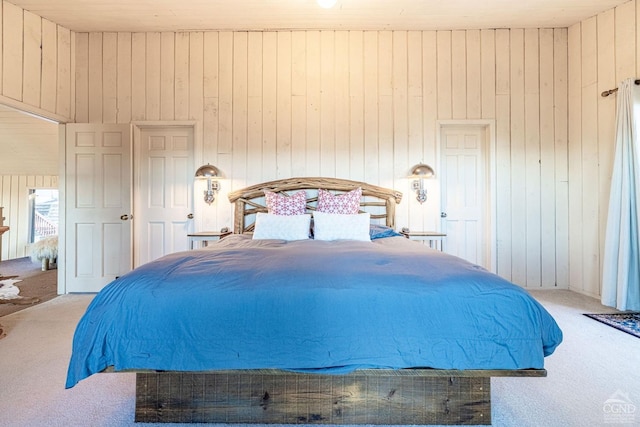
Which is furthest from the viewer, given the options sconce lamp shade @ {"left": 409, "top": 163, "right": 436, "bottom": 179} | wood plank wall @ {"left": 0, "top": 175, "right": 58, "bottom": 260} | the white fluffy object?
wood plank wall @ {"left": 0, "top": 175, "right": 58, "bottom": 260}

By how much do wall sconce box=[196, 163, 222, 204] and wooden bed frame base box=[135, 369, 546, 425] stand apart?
251 centimetres

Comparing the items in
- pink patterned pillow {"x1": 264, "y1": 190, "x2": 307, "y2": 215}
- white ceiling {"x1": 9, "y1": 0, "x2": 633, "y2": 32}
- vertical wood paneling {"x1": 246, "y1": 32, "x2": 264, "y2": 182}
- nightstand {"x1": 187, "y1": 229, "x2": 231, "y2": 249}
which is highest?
white ceiling {"x1": 9, "y1": 0, "x2": 633, "y2": 32}

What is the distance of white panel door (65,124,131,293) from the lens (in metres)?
3.79

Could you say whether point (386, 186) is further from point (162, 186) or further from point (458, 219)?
point (162, 186)

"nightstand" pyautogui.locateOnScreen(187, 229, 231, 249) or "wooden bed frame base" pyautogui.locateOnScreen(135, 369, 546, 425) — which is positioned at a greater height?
"nightstand" pyautogui.locateOnScreen(187, 229, 231, 249)

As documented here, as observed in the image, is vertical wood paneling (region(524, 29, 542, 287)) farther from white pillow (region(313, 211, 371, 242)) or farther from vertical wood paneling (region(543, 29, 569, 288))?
white pillow (region(313, 211, 371, 242))

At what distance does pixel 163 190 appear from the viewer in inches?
156

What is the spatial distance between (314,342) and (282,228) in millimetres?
1698

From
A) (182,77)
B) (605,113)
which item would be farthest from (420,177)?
(182,77)

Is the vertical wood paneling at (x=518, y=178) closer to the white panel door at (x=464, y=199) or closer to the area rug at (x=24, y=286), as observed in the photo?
the white panel door at (x=464, y=199)

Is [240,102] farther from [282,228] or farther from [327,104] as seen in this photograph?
[282,228]

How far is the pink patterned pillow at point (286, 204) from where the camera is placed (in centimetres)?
339

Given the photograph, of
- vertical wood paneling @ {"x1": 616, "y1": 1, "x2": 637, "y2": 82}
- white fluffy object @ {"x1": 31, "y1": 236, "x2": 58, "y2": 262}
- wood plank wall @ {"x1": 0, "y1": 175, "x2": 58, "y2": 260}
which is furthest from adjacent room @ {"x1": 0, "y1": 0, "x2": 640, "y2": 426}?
wood plank wall @ {"x1": 0, "y1": 175, "x2": 58, "y2": 260}

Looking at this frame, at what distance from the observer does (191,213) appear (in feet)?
12.8
